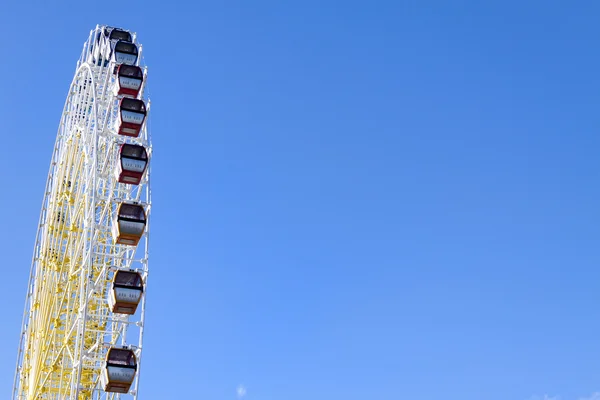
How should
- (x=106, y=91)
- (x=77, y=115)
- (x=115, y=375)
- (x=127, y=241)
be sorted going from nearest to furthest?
(x=115, y=375), (x=127, y=241), (x=106, y=91), (x=77, y=115)

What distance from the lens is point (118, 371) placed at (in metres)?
49.9

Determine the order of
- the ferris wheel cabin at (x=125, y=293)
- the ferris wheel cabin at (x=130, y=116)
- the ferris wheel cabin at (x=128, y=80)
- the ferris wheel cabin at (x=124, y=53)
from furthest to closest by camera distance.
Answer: the ferris wheel cabin at (x=124, y=53)
the ferris wheel cabin at (x=128, y=80)
the ferris wheel cabin at (x=130, y=116)
the ferris wheel cabin at (x=125, y=293)

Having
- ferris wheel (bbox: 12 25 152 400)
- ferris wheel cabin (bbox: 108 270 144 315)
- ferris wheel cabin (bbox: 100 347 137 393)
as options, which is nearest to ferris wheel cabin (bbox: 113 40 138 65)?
ferris wheel (bbox: 12 25 152 400)

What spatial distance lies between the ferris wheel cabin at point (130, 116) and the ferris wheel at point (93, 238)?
56 millimetres

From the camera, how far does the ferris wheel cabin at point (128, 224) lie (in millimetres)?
52625

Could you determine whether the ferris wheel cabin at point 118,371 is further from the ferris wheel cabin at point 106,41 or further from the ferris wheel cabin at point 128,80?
the ferris wheel cabin at point 106,41

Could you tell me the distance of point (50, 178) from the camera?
65.4 meters

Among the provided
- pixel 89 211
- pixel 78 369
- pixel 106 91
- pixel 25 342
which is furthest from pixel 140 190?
pixel 25 342

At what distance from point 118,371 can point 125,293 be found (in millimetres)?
4134

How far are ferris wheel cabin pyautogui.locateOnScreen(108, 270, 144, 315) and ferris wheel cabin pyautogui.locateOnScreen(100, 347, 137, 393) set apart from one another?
238 centimetres

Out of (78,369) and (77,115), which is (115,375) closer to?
(78,369)

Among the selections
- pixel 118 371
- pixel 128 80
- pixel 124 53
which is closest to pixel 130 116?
pixel 128 80

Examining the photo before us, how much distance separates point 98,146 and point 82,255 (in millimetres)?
7215

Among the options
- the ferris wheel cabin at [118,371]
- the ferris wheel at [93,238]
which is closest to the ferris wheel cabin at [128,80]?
the ferris wheel at [93,238]
